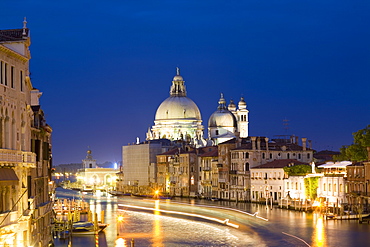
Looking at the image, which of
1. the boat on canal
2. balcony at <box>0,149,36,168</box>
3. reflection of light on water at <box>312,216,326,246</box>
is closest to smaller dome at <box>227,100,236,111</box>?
reflection of light on water at <box>312,216,326,246</box>

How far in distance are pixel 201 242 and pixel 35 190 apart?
1617 cm

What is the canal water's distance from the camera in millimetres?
40594

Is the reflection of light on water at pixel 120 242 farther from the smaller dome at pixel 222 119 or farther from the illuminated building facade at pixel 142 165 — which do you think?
the smaller dome at pixel 222 119

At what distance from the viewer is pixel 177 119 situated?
119312 mm

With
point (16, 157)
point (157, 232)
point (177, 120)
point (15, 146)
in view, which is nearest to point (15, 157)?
point (16, 157)

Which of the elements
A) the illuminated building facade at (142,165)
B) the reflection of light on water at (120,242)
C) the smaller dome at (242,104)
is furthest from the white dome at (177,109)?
the reflection of light on water at (120,242)

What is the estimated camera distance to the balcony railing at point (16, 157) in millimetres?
18970

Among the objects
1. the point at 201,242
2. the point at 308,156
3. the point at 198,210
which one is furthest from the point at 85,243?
the point at 308,156

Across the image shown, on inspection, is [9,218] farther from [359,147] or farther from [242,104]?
[242,104]

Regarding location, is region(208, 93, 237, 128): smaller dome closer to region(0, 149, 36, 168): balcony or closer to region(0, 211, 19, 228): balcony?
region(0, 149, 36, 168): balcony

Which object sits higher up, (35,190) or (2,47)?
(2,47)

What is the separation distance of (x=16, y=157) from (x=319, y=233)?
2667 centimetres

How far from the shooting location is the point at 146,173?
108562 millimetres

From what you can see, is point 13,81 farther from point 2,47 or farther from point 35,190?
point 35,190
